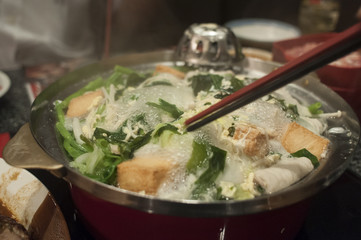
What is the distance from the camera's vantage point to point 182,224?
1.29 meters

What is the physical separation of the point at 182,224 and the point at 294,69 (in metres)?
0.71

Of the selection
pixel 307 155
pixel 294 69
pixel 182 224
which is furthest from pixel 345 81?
pixel 182 224

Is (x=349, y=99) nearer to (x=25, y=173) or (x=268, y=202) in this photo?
(x=268, y=202)

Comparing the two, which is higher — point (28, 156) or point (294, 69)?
point (294, 69)

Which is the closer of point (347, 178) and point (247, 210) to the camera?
point (247, 210)

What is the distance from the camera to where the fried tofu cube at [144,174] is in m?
1.31

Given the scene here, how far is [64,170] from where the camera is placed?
4.33ft

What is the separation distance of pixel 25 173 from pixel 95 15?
307 centimetres

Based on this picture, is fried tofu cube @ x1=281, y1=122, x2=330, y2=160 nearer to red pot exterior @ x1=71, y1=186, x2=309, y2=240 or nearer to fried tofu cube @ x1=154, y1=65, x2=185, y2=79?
red pot exterior @ x1=71, y1=186, x2=309, y2=240

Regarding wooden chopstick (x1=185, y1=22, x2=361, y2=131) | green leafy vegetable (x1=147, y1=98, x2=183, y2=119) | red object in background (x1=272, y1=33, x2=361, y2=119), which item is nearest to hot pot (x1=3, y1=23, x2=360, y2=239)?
wooden chopstick (x1=185, y1=22, x2=361, y2=131)

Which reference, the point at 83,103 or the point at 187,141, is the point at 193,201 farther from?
the point at 83,103

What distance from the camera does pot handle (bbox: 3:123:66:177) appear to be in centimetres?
131

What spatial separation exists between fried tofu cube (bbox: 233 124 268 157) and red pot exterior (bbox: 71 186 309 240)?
27cm

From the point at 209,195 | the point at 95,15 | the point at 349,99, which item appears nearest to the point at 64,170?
the point at 209,195
